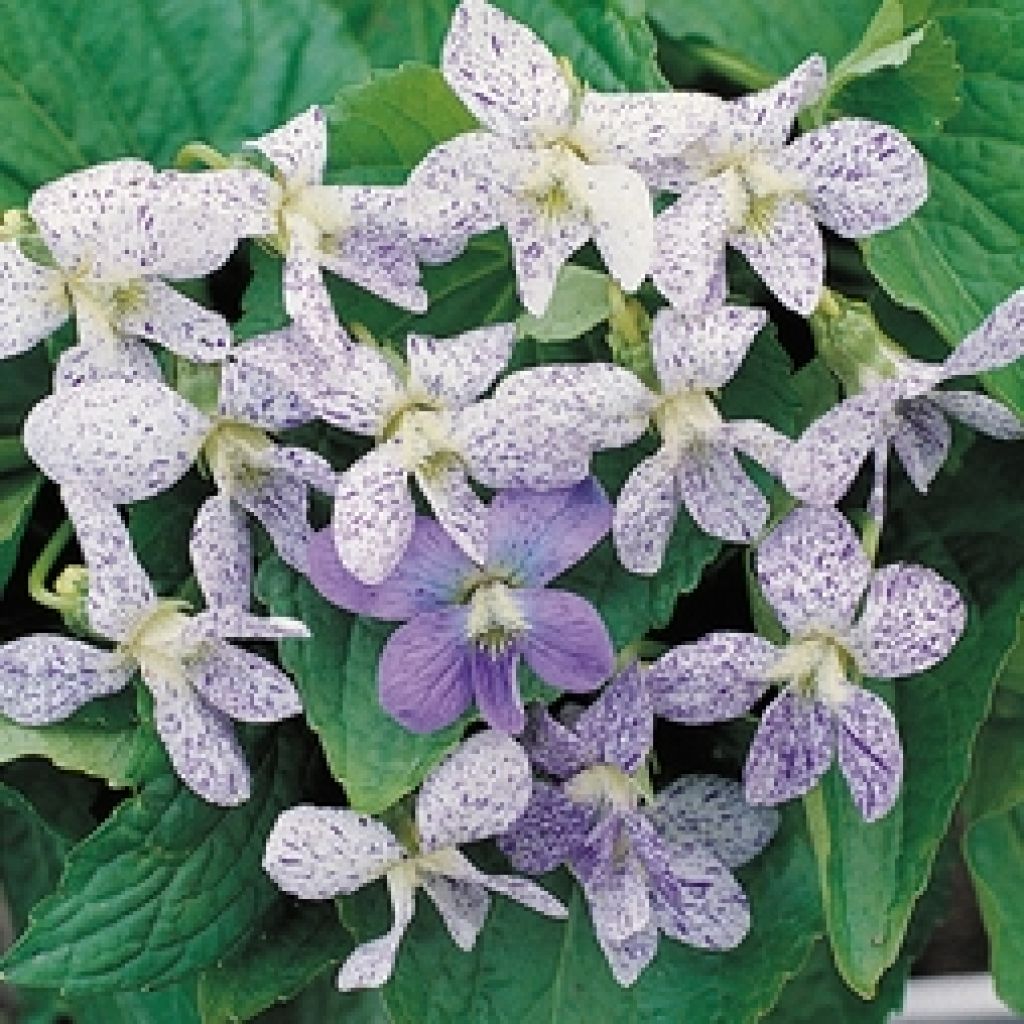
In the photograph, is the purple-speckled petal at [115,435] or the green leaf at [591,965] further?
the green leaf at [591,965]

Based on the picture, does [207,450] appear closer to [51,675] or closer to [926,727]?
[51,675]

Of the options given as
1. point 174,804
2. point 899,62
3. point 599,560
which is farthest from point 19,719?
point 899,62

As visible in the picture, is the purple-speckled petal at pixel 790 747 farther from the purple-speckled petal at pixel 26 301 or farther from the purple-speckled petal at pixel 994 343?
the purple-speckled petal at pixel 26 301

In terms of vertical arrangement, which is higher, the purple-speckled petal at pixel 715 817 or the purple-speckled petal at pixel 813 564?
the purple-speckled petal at pixel 813 564

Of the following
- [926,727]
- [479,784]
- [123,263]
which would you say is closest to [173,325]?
[123,263]

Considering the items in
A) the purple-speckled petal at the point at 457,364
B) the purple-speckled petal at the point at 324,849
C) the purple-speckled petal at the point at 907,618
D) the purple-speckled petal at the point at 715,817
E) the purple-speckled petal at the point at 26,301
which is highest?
the purple-speckled petal at the point at 26,301

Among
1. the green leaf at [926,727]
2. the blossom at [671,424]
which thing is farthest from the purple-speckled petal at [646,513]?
the green leaf at [926,727]
